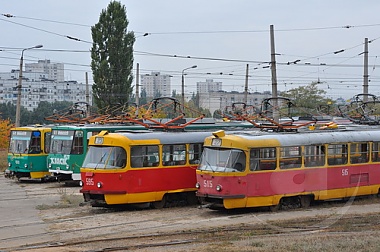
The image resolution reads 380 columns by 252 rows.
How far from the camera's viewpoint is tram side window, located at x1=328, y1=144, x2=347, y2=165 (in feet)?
70.9

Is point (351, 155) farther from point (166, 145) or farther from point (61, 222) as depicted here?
point (61, 222)

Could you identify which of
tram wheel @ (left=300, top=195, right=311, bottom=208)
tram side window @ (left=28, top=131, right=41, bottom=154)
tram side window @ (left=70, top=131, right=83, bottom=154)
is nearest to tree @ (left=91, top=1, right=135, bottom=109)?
tram side window @ (left=28, top=131, right=41, bottom=154)

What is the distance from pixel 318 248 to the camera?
13258 mm

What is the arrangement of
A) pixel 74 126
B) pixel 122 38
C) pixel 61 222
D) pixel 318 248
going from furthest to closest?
pixel 122 38, pixel 74 126, pixel 61 222, pixel 318 248

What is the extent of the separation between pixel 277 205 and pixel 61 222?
640 centimetres

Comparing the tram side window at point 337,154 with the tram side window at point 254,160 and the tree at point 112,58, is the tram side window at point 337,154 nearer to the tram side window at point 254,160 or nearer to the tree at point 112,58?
the tram side window at point 254,160

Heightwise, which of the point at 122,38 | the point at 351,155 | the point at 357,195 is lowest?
the point at 357,195

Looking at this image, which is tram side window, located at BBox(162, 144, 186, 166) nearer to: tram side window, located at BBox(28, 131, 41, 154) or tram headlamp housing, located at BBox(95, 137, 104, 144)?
tram headlamp housing, located at BBox(95, 137, 104, 144)

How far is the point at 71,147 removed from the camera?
2928cm

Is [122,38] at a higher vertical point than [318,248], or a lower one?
higher

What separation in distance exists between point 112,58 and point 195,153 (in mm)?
27337

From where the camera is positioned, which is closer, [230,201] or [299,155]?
[230,201]

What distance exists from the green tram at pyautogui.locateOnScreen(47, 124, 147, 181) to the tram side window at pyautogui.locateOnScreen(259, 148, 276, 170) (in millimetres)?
9741

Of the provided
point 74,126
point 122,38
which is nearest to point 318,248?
point 74,126
